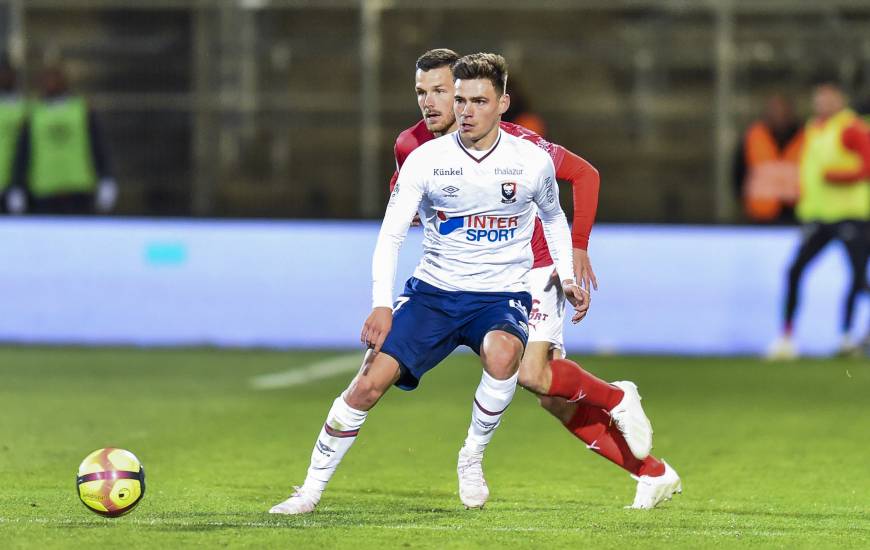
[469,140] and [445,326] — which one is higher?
[469,140]

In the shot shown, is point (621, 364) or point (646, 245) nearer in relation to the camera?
point (621, 364)

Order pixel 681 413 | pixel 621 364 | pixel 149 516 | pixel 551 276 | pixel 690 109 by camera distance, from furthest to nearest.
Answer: pixel 690 109
pixel 621 364
pixel 681 413
pixel 551 276
pixel 149 516

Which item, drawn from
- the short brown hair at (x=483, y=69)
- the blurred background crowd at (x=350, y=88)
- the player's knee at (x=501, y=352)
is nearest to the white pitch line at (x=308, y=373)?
the blurred background crowd at (x=350, y=88)

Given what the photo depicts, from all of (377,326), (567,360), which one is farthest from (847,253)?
(377,326)

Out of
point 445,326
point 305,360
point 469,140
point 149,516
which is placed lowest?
point 305,360

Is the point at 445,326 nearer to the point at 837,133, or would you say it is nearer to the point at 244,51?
the point at 837,133

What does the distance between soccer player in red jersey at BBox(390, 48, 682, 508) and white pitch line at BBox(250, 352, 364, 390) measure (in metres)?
4.94

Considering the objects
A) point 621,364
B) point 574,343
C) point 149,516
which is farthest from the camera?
point 574,343

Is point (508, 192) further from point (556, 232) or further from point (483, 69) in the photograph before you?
point (483, 69)

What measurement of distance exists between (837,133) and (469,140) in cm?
780

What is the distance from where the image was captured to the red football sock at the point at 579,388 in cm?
639

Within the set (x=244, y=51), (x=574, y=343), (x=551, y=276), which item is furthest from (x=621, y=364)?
(x=551, y=276)

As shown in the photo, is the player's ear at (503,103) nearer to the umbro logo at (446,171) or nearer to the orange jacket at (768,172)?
the umbro logo at (446,171)

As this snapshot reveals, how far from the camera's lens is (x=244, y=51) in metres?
15.7
